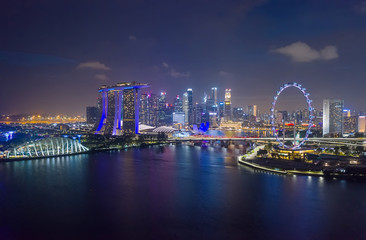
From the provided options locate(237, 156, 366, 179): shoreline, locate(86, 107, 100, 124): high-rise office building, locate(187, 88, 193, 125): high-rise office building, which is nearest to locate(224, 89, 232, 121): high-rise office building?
locate(187, 88, 193, 125): high-rise office building

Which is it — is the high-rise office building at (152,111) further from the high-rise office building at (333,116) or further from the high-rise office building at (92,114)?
the high-rise office building at (333,116)

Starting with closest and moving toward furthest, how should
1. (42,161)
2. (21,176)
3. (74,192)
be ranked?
(74,192) < (21,176) < (42,161)

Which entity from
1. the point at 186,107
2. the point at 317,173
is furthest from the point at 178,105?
the point at 317,173

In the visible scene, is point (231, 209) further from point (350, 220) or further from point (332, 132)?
point (332, 132)

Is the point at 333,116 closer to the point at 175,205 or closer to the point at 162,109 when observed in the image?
the point at 162,109

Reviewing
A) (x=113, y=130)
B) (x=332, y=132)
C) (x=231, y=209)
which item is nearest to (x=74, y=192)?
(x=231, y=209)
